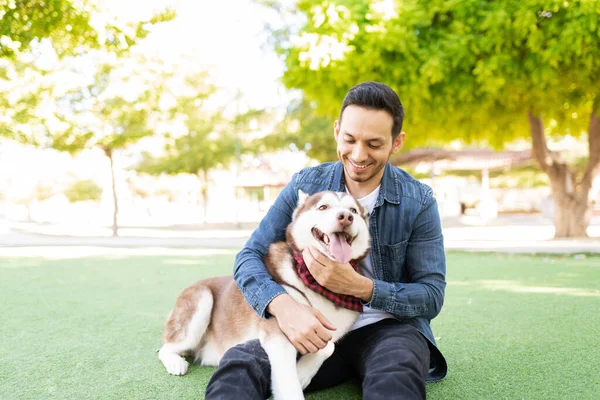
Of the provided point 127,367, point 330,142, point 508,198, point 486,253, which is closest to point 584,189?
point 486,253

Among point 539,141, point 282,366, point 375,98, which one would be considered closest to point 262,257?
point 282,366

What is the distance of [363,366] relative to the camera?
96.9 inches

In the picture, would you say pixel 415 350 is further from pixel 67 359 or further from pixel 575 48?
pixel 575 48

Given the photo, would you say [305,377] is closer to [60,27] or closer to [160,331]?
[160,331]

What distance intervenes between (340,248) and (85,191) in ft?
147

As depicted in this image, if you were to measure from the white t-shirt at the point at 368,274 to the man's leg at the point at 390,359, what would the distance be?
0.03 meters

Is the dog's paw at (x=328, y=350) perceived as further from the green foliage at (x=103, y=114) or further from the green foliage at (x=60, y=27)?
the green foliage at (x=103, y=114)

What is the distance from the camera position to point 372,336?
8.35ft

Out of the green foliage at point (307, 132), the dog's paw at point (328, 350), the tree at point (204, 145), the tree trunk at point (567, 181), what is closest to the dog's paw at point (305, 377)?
the dog's paw at point (328, 350)

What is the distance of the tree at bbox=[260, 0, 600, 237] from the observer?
28.5ft

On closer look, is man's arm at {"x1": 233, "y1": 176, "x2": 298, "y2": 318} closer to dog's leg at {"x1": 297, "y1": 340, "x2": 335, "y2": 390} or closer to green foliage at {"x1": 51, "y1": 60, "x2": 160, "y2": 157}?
dog's leg at {"x1": 297, "y1": 340, "x2": 335, "y2": 390}

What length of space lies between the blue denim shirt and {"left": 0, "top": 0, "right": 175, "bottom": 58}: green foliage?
5.74 metres

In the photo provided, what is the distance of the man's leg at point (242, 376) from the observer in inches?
80.2

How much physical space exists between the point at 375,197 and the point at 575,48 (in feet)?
24.7
